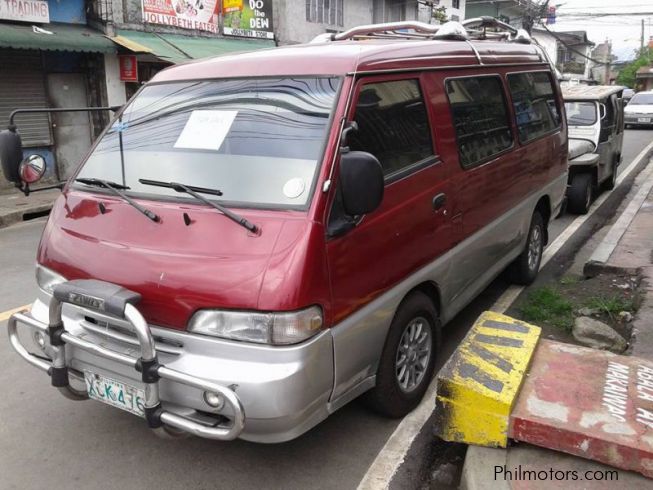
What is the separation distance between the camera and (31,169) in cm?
353

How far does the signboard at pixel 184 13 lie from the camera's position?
44.0ft

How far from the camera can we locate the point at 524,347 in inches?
134

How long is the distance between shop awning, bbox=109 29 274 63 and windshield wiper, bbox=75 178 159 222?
29.2ft

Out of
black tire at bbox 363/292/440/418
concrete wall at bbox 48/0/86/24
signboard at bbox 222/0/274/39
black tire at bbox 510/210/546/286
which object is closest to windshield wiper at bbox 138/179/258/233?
black tire at bbox 363/292/440/418

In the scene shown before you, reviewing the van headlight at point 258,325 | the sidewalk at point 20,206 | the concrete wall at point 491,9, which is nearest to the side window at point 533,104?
the van headlight at point 258,325

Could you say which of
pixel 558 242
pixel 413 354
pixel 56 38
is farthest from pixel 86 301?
pixel 56 38

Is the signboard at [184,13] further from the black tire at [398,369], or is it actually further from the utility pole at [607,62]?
the utility pole at [607,62]

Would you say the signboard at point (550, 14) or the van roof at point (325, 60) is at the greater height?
the signboard at point (550, 14)

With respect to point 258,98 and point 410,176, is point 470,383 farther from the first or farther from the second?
point 258,98

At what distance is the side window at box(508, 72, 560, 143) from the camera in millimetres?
4930

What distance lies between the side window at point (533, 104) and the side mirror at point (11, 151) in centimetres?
369

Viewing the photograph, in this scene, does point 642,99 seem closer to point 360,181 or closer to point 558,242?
point 558,242

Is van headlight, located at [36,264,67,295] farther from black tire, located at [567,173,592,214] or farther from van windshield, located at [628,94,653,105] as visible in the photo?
van windshield, located at [628,94,653,105]

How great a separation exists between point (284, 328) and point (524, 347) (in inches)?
66.2
